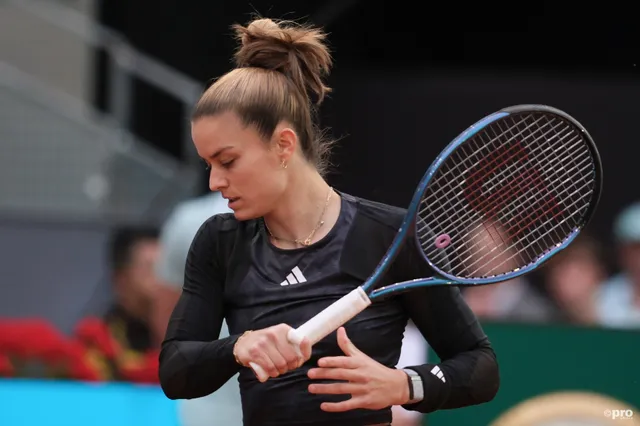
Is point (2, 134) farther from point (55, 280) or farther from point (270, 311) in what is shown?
point (270, 311)

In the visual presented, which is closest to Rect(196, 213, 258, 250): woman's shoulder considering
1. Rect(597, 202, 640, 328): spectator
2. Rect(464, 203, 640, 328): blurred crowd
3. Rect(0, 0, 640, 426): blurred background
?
A: Rect(0, 0, 640, 426): blurred background

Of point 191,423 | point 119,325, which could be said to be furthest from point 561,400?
point 119,325

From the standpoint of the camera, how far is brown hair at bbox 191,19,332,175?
5.97 ft

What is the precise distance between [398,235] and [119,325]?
124 inches

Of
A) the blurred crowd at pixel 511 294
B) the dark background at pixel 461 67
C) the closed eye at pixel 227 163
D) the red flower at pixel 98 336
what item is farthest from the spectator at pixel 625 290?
the closed eye at pixel 227 163

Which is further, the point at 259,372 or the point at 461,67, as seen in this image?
the point at 461,67

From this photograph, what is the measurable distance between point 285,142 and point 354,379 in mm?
407

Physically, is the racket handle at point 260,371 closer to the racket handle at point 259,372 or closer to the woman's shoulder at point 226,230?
the racket handle at point 259,372

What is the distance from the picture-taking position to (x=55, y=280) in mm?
5371

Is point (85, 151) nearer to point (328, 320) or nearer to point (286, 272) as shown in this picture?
point (286, 272)

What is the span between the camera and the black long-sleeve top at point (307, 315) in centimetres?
180

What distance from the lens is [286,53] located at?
6.22 ft

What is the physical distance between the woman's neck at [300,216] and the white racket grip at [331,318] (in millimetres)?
147

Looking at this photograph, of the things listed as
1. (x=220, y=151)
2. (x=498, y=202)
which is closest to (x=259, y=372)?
(x=220, y=151)
